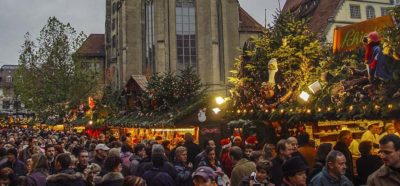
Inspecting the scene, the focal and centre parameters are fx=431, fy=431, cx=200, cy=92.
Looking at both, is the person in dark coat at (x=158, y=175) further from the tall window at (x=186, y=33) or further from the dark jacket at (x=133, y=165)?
the tall window at (x=186, y=33)

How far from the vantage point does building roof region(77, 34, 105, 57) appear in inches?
2650

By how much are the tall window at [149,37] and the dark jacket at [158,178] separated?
3557 cm

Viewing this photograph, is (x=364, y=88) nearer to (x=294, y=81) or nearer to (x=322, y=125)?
(x=294, y=81)

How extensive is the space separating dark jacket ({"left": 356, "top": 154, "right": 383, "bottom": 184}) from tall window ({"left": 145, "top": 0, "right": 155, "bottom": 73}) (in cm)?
3513

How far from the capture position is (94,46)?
229ft

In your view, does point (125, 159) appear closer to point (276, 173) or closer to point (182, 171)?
point (182, 171)

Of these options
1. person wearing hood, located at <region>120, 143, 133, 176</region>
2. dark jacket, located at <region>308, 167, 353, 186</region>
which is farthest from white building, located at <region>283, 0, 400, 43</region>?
dark jacket, located at <region>308, 167, 353, 186</region>

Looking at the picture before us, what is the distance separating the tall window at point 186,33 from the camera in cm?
4028

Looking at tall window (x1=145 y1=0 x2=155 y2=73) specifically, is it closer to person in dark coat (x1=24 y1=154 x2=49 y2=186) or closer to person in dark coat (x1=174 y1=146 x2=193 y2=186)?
person in dark coat (x1=174 y1=146 x2=193 y2=186)

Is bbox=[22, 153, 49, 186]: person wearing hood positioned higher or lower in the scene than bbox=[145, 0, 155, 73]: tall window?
lower

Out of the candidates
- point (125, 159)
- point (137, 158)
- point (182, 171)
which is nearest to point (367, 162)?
point (182, 171)

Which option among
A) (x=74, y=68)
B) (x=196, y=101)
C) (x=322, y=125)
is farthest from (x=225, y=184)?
(x=74, y=68)

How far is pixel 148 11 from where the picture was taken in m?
43.2

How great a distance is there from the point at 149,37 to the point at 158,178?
37.6 metres
